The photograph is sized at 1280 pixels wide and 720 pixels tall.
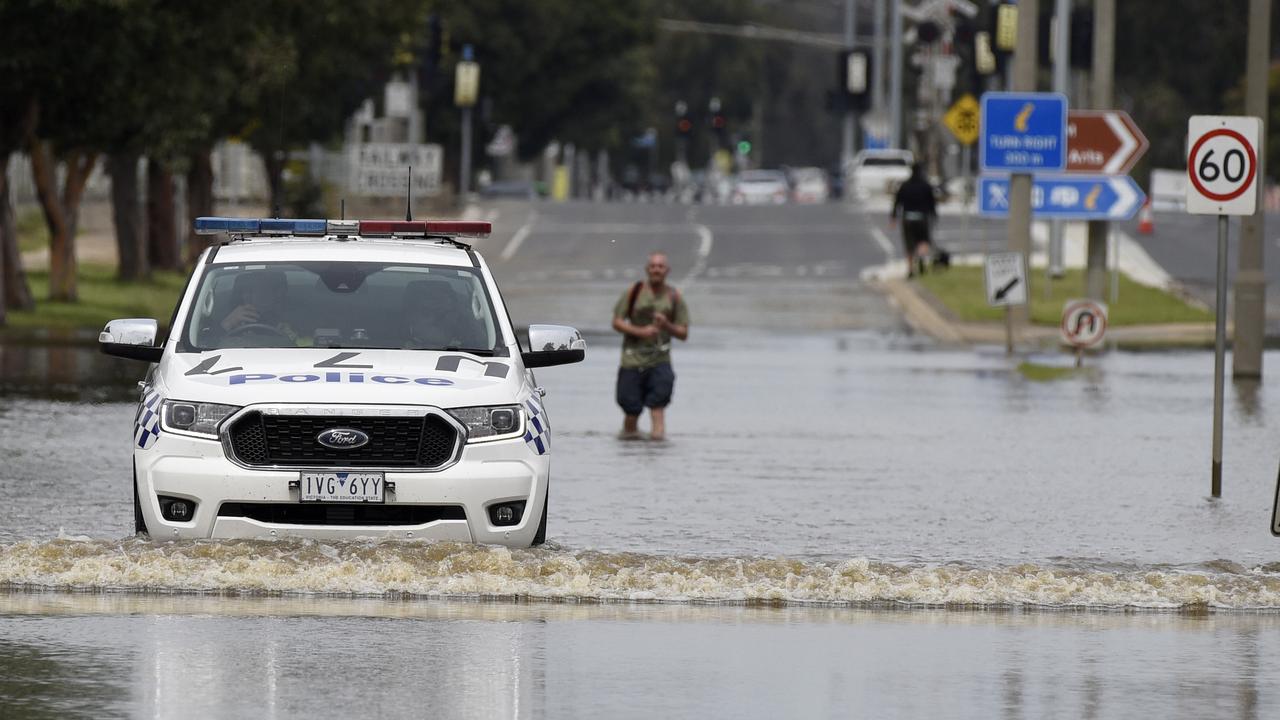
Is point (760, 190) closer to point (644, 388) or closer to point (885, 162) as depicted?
point (885, 162)

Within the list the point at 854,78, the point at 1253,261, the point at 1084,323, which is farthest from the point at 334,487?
the point at 854,78

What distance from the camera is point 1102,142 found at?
113 feet

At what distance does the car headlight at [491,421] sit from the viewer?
11680mm

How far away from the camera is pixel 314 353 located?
1223 cm

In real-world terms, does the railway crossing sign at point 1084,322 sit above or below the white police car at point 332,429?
below

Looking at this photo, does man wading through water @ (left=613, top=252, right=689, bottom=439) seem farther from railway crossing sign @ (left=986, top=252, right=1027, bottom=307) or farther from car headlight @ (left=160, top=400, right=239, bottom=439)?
railway crossing sign @ (left=986, top=252, right=1027, bottom=307)

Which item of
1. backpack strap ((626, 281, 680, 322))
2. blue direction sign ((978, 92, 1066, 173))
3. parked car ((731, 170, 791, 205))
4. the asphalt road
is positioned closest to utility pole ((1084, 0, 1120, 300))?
blue direction sign ((978, 92, 1066, 173))

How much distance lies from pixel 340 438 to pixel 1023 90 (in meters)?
23.7

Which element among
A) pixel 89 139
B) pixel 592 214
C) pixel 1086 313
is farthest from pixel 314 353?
pixel 592 214

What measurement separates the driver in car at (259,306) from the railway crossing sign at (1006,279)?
18663mm

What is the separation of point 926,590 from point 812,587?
1.70 feet

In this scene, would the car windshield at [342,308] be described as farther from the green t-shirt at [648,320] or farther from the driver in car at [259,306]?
the green t-shirt at [648,320]

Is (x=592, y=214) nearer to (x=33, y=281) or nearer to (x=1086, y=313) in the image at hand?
(x=33, y=281)

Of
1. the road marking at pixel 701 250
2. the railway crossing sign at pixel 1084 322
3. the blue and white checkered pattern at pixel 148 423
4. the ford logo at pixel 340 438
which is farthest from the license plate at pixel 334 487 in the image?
the road marking at pixel 701 250
